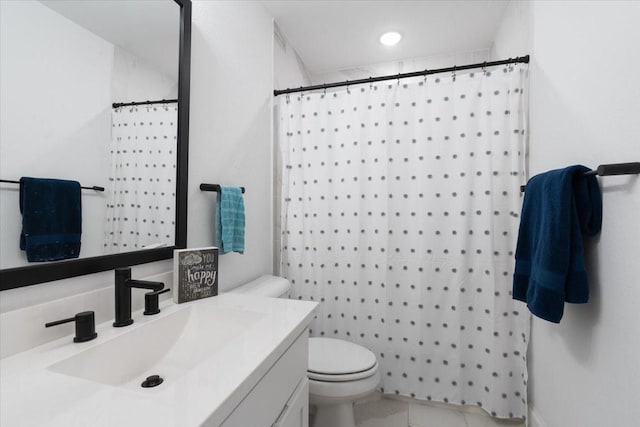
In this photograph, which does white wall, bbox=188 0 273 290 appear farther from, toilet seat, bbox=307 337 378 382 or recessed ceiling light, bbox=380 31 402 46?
recessed ceiling light, bbox=380 31 402 46

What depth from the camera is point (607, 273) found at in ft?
3.05

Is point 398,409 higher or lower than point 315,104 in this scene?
lower

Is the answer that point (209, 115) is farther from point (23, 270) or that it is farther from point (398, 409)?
point (398, 409)

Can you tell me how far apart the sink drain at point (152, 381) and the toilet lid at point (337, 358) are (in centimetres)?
72

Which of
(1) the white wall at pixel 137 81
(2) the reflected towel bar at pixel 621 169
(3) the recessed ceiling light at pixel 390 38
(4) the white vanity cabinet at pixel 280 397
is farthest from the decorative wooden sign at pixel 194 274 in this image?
(3) the recessed ceiling light at pixel 390 38

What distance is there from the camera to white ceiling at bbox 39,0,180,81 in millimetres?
820

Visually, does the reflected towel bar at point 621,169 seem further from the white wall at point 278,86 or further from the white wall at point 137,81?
the white wall at point 278,86

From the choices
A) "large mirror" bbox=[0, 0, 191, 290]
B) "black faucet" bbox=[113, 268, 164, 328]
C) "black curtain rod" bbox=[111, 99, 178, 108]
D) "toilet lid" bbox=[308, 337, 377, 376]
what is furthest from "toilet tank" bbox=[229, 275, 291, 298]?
"black curtain rod" bbox=[111, 99, 178, 108]

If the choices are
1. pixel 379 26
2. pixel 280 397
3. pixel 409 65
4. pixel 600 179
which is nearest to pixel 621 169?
pixel 600 179

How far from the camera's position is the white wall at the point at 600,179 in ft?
2.71

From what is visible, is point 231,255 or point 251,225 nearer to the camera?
point 231,255

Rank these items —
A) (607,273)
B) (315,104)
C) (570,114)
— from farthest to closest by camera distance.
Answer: (315,104) < (570,114) < (607,273)

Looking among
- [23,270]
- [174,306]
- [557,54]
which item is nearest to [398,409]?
[174,306]

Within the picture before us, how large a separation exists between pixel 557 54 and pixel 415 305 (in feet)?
4.42
